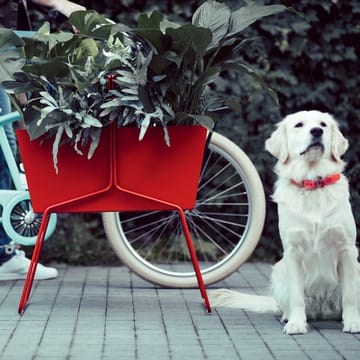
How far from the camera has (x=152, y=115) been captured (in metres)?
3.99

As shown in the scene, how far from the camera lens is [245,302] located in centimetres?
438

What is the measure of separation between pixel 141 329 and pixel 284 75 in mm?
2879

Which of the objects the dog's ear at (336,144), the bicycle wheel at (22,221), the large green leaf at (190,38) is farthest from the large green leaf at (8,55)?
the dog's ear at (336,144)

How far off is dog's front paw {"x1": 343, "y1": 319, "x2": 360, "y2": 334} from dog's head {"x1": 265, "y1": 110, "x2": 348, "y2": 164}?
70cm

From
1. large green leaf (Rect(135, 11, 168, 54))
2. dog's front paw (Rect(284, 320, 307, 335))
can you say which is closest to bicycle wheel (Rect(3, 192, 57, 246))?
large green leaf (Rect(135, 11, 168, 54))

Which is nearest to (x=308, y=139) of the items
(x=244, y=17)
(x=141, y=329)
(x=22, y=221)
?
(x=244, y=17)

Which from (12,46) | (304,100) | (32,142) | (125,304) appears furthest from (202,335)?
(304,100)

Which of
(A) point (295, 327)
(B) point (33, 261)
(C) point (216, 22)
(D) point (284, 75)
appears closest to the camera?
(A) point (295, 327)

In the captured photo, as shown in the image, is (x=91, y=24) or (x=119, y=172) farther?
(x=119, y=172)

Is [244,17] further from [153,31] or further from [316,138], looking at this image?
[316,138]

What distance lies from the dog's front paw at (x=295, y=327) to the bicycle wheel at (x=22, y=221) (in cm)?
158

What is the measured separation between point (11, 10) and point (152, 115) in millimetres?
1524

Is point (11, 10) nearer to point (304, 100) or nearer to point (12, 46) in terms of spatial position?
point (12, 46)

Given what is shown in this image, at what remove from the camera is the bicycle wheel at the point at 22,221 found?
4836 millimetres
